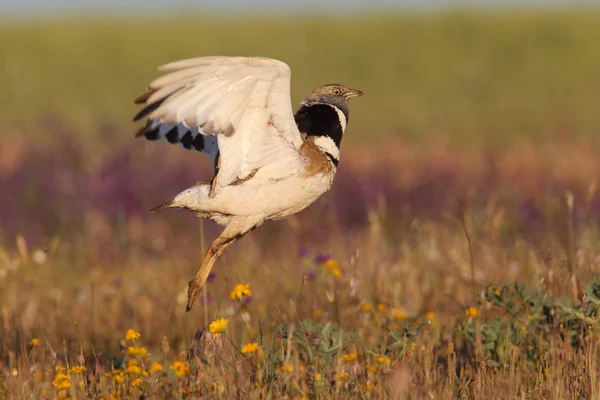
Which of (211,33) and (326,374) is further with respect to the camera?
(211,33)

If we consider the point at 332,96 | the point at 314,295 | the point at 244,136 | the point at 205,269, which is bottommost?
the point at 314,295

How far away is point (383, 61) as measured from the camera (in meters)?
28.7

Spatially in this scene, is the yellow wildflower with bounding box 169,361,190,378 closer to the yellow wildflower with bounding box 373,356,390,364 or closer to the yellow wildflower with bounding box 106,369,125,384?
the yellow wildflower with bounding box 106,369,125,384

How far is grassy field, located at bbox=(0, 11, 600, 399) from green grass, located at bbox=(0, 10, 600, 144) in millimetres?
259

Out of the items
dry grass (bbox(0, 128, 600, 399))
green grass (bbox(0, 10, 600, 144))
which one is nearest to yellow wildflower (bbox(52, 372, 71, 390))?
dry grass (bbox(0, 128, 600, 399))

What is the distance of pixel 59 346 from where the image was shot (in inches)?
216

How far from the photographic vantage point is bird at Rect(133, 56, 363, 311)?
4.40 m

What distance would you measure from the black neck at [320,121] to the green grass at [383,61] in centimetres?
1342

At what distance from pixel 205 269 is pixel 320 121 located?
3.22 ft

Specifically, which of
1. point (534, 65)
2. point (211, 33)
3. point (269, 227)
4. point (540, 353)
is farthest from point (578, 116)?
point (540, 353)

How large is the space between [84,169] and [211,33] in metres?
22.9

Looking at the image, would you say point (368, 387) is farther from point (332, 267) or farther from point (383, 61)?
point (383, 61)

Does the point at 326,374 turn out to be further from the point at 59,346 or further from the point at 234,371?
the point at 59,346

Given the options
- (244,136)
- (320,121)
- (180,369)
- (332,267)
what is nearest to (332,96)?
(320,121)
